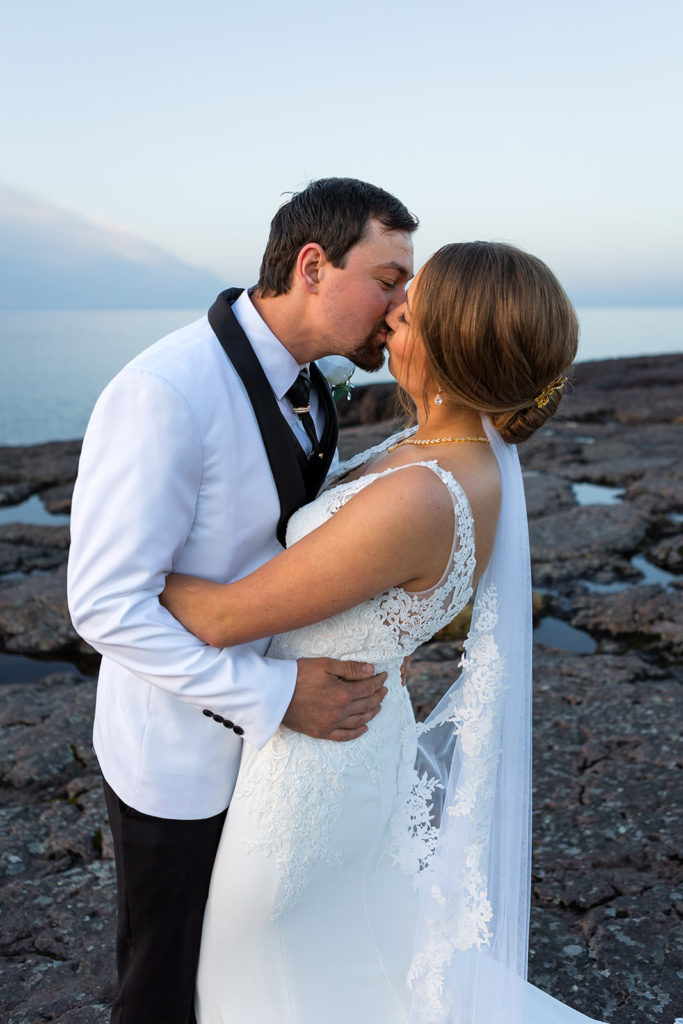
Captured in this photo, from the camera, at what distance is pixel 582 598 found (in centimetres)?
500

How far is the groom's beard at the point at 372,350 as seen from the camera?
2.12m

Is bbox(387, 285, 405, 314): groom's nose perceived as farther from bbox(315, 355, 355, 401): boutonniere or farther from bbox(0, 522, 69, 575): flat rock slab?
bbox(0, 522, 69, 575): flat rock slab

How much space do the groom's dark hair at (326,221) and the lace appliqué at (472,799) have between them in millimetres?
957

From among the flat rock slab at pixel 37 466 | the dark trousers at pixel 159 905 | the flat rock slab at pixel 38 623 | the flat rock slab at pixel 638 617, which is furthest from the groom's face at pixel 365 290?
the flat rock slab at pixel 37 466

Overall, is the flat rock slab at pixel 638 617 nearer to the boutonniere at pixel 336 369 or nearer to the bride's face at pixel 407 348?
the boutonniere at pixel 336 369

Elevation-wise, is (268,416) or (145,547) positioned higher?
(268,416)

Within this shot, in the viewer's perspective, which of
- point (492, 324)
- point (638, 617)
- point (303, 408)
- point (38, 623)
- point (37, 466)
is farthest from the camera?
point (37, 466)

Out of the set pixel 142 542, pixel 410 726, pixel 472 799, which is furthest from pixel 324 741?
pixel 142 542

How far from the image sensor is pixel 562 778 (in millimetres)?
3223

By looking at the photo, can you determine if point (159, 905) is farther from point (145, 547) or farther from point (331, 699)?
point (145, 547)

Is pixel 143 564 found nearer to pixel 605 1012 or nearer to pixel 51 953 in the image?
pixel 51 953

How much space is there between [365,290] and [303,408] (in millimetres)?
349

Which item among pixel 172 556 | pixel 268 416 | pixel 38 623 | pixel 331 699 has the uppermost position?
pixel 268 416

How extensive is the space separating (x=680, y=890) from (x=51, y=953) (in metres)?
1.99
